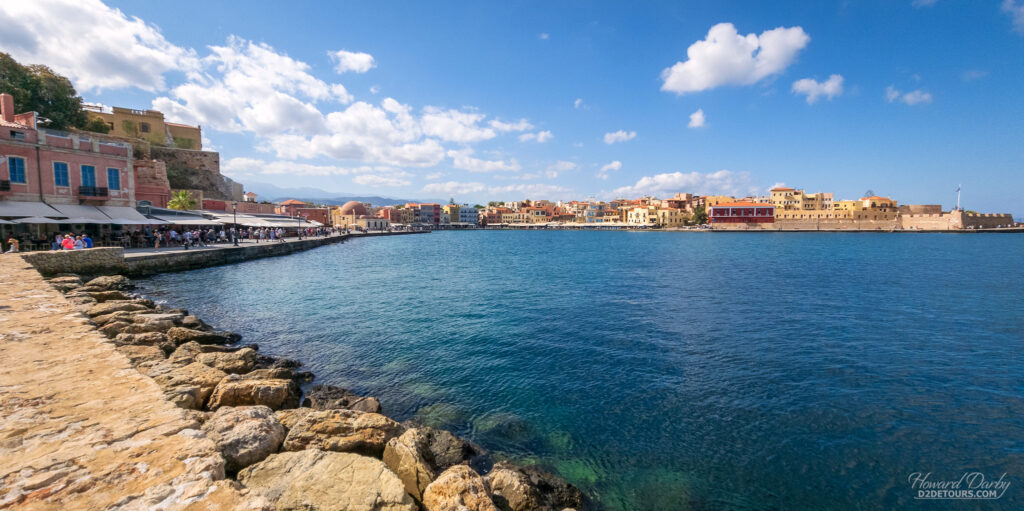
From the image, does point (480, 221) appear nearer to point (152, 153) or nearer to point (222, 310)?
point (152, 153)

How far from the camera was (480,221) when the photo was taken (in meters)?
141

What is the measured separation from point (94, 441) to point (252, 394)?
2960mm

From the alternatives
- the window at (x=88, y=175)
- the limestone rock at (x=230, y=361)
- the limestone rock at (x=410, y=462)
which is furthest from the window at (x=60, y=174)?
the limestone rock at (x=410, y=462)

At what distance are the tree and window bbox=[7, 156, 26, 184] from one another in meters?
14.1

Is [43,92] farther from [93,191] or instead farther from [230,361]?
[230,361]

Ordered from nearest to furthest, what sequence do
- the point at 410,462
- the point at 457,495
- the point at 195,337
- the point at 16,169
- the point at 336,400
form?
the point at 457,495, the point at 410,462, the point at 336,400, the point at 195,337, the point at 16,169

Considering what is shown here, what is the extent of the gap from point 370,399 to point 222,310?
11369 mm

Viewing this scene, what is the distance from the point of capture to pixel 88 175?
77.5 feet

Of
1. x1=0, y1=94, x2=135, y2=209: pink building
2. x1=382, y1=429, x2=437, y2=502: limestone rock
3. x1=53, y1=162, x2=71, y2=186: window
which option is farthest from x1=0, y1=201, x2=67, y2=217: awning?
x1=382, y1=429, x2=437, y2=502: limestone rock

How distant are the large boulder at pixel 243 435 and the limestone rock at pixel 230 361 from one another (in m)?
3.31

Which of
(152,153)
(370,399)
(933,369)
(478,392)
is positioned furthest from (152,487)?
(152,153)
